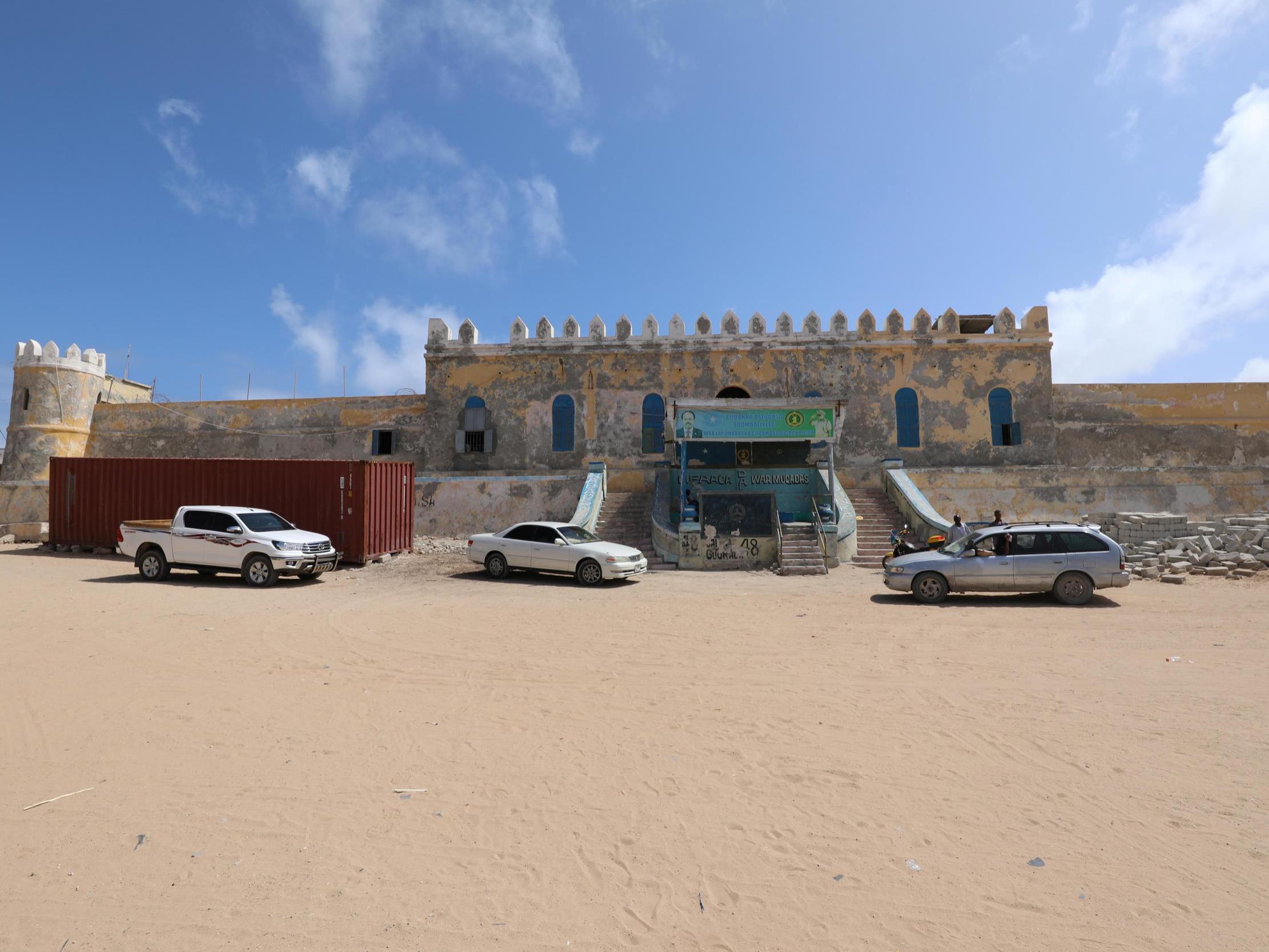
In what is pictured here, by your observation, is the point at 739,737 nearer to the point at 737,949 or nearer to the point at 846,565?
the point at 737,949

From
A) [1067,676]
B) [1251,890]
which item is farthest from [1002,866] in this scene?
[1067,676]

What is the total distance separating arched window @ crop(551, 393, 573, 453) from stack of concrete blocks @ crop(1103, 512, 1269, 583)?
55.0ft

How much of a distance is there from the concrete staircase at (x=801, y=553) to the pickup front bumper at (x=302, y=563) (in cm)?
962

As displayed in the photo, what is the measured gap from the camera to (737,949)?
8.97 feet

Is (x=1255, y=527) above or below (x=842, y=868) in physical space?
above

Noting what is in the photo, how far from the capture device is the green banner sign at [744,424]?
18578 millimetres

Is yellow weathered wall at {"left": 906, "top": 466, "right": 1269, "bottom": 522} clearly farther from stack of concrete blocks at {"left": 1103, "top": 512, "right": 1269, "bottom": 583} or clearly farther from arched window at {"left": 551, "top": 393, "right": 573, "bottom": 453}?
arched window at {"left": 551, "top": 393, "right": 573, "bottom": 453}

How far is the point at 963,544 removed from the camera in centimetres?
1169

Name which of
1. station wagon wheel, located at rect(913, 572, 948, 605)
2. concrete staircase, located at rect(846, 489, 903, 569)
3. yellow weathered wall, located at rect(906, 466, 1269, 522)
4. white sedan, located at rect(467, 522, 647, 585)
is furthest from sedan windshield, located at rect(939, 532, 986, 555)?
yellow weathered wall, located at rect(906, 466, 1269, 522)

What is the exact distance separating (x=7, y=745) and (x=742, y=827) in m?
4.85

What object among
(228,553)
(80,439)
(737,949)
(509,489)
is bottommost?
(737,949)

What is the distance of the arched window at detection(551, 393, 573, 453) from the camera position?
84.4ft

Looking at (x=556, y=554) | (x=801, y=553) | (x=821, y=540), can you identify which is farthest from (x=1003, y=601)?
(x=556, y=554)

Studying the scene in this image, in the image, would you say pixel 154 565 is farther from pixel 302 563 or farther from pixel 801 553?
pixel 801 553
